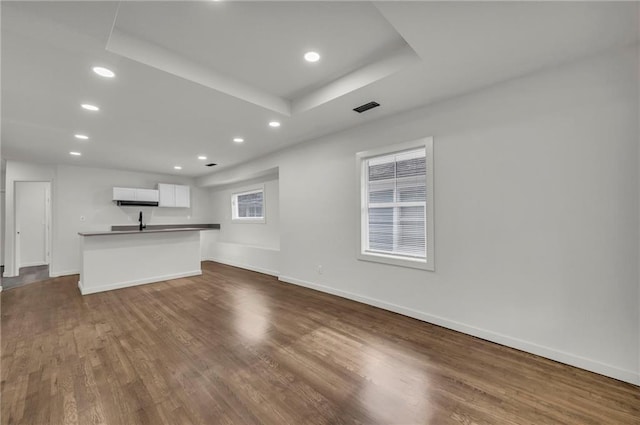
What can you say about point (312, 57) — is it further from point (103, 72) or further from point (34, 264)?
point (34, 264)

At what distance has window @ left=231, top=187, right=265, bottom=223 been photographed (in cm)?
657

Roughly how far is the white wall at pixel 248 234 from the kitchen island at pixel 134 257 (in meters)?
1.22

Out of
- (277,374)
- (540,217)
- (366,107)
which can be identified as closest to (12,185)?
(277,374)

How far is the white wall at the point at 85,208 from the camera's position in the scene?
19.1 ft

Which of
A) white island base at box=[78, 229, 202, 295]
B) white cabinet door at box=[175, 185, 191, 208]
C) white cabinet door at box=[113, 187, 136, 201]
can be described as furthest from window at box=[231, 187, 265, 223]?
white cabinet door at box=[113, 187, 136, 201]

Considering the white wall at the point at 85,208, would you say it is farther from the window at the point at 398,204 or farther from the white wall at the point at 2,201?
the window at the point at 398,204

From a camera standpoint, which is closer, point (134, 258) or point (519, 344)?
point (519, 344)

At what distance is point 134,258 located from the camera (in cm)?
490

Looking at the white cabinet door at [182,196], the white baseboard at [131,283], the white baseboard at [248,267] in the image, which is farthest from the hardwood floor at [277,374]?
the white cabinet door at [182,196]

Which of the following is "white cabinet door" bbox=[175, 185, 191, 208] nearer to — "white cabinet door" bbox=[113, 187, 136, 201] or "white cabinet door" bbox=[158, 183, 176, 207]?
"white cabinet door" bbox=[158, 183, 176, 207]

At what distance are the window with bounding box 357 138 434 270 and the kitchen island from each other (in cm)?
401

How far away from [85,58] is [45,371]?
103 inches

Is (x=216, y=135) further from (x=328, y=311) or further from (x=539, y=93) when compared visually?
(x=539, y=93)

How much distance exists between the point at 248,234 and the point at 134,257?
259 cm
